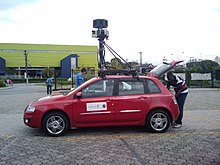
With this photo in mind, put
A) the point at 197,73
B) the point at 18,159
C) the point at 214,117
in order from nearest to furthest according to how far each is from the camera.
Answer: the point at 18,159 → the point at 214,117 → the point at 197,73

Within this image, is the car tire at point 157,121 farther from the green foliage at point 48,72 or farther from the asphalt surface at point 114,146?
the green foliage at point 48,72

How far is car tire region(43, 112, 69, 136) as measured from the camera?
565 centimetres

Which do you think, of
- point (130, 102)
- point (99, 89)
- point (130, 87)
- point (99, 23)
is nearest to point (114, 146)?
point (130, 102)

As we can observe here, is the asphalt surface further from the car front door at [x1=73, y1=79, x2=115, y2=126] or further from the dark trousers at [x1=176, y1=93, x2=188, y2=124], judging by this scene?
the car front door at [x1=73, y1=79, x2=115, y2=126]

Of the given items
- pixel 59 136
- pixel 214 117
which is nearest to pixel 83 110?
pixel 59 136

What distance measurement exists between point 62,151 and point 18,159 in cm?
82

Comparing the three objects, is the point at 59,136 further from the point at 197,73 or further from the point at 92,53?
the point at 92,53

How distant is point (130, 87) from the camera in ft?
19.7

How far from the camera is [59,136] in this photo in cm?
569

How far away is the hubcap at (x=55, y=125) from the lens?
5.67 metres

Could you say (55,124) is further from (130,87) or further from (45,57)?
(45,57)

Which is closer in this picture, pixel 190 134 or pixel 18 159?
pixel 18 159

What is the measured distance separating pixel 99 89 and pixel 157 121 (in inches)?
66.8

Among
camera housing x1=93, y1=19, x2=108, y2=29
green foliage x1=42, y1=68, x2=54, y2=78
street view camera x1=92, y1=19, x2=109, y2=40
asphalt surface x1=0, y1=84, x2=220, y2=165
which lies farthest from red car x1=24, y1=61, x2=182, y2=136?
green foliage x1=42, y1=68, x2=54, y2=78
